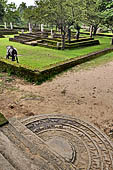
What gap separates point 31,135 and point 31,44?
18.5 meters

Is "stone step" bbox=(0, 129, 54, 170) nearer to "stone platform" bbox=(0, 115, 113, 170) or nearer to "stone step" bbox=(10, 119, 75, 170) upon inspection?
"stone platform" bbox=(0, 115, 113, 170)

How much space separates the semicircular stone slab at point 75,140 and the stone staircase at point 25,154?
369 mm

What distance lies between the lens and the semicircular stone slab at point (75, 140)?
3.86 m

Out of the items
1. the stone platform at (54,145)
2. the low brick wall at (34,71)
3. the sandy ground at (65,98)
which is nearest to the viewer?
the stone platform at (54,145)

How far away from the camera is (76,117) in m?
5.67

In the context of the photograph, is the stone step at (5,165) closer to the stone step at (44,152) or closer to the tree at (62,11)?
the stone step at (44,152)

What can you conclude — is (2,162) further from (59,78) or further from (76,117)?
(59,78)

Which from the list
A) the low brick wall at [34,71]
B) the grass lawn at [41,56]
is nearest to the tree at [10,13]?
the grass lawn at [41,56]

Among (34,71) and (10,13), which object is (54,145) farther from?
(10,13)

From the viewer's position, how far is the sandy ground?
5852mm

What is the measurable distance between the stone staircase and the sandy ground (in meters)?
2.14

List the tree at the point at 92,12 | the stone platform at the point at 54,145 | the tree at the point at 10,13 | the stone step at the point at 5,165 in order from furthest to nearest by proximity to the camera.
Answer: the tree at the point at 10,13, the tree at the point at 92,12, the stone platform at the point at 54,145, the stone step at the point at 5,165

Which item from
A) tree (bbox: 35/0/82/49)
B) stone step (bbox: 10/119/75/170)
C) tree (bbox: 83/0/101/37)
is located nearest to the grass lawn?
tree (bbox: 35/0/82/49)

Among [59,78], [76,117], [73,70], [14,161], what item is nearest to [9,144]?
[14,161]
